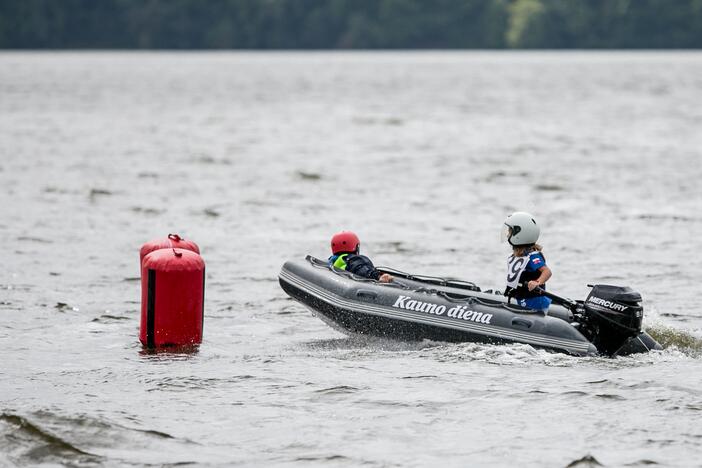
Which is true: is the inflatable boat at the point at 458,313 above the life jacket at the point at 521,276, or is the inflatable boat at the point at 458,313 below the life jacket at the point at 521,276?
below

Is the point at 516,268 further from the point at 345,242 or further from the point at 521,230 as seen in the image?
the point at 345,242

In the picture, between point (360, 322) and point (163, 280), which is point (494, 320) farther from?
point (163, 280)

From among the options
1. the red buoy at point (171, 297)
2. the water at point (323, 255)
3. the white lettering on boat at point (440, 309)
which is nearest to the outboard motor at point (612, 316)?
the water at point (323, 255)

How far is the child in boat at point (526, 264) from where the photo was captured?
34.5 feet

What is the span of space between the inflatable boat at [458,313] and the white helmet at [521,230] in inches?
21.6

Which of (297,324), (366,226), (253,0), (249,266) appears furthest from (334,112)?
(253,0)

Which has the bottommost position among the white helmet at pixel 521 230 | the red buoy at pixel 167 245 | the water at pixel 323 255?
the water at pixel 323 255

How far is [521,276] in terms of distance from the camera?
10578 millimetres

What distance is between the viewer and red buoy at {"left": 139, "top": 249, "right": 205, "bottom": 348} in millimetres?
10258

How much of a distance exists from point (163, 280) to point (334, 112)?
3402 cm

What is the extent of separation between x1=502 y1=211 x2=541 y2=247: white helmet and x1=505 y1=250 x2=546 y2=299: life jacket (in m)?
0.13

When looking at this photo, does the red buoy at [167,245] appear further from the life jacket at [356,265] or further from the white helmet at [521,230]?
the white helmet at [521,230]

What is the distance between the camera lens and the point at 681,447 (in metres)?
8.09

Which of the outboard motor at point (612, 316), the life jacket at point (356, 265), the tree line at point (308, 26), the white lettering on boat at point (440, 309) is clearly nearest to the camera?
the outboard motor at point (612, 316)
